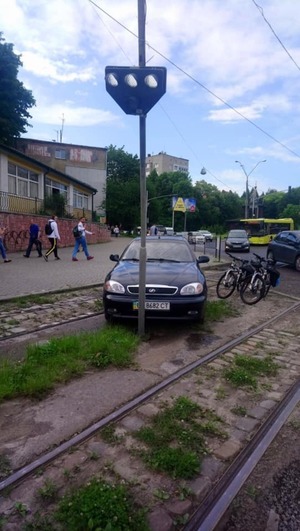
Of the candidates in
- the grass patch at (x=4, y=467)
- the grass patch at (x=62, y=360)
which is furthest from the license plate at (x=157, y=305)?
the grass patch at (x=4, y=467)

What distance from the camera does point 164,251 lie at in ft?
25.5

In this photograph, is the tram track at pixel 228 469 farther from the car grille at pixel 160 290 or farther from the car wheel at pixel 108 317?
the car wheel at pixel 108 317

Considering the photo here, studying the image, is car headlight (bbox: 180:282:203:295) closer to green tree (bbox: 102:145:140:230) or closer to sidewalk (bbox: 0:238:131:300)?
sidewalk (bbox: 0:238:131:300)

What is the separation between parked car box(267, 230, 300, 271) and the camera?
1661 centimetres

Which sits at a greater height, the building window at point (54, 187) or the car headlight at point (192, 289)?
the building window at point (54, 187)

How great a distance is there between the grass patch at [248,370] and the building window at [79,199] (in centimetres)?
3255

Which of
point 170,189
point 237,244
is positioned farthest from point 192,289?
point 170,189

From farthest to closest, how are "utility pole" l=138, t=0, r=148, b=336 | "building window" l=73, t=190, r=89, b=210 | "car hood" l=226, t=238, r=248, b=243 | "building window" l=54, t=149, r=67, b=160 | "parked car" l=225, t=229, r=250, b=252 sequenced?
"building window" l=54, t=149, r=67, b=160 < "building window" l=73, t=190, r=89, b=210 < "car hood" l=226, t=238, r=248, b=243 < "parked car" l=225, t=229, r=250, b=252 < "utility pole" l=138, t=0, r=148, b=336

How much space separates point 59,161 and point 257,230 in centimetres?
2685

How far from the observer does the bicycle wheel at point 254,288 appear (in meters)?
9.28

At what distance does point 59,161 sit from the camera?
50.4 meters

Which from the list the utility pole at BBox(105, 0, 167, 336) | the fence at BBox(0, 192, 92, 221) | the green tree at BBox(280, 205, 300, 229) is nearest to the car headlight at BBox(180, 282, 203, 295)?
the utility pole at BBox(105, 0, 167, 336)

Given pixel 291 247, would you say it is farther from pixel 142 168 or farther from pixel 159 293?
pixel 142 168

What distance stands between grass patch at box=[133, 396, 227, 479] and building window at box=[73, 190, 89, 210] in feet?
111
